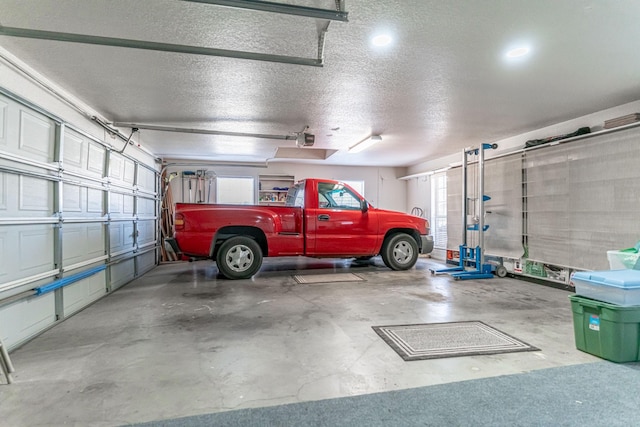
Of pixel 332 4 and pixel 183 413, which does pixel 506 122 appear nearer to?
pixel 332 4

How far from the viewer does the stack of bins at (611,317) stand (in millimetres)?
2314

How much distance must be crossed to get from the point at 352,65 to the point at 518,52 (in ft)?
4.81

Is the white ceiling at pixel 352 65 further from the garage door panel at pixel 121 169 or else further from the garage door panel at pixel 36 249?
the garage door panel at pixel 36 249

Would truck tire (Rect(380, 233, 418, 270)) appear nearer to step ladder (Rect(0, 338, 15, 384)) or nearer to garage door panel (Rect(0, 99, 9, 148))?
step ladder (Rect(0, 338, 15, 384))

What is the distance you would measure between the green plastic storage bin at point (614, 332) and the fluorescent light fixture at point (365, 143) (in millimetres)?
4006

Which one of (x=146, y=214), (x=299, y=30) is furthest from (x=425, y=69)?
(x=146, y=214)

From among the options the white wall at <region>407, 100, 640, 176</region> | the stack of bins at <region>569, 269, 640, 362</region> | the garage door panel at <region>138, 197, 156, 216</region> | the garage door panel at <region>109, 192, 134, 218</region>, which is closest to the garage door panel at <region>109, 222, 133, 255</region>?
the garage door panel at <region>109, 192, 134, 218</region>

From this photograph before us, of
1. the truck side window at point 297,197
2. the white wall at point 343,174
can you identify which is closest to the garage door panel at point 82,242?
the truck side window at point 297,197

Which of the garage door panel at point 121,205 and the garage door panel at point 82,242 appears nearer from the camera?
the garage door panel at point 82,242

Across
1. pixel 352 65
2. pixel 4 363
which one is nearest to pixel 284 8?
pixel 352 65

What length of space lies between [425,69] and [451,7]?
3.24ft

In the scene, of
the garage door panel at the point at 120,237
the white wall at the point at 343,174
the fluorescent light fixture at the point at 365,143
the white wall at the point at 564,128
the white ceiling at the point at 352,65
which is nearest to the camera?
the white ceiling at the point at 352,65

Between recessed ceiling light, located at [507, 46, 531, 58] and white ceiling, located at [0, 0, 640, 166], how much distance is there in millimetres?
58

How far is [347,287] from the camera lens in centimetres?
486
